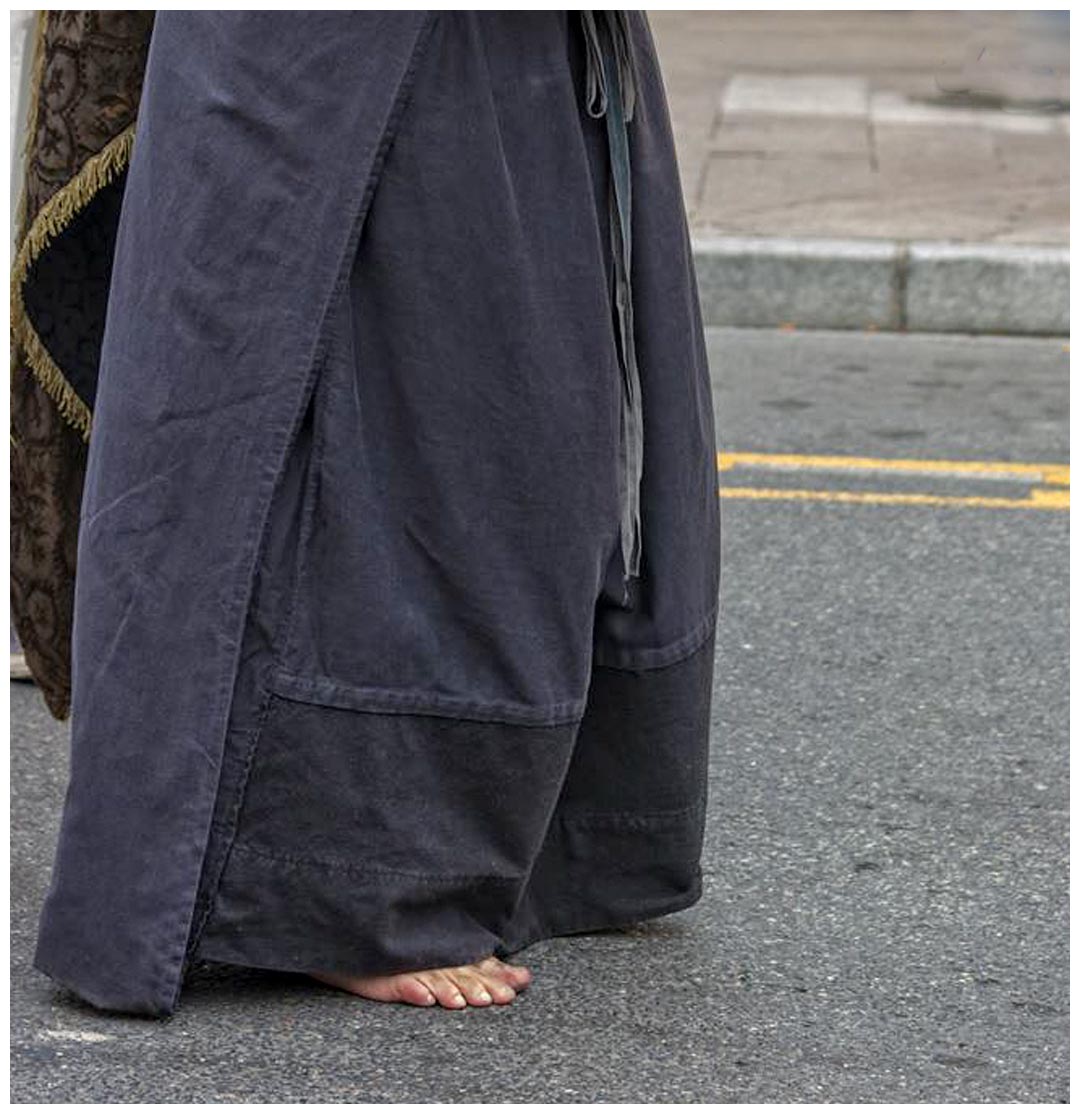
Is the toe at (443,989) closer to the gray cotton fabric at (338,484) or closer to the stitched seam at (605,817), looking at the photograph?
the gray cotton fabric at (338,484)

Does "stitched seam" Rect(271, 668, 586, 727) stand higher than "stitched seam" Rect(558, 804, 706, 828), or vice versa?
"stitched seam" Rect(271, 668, 586, 727)

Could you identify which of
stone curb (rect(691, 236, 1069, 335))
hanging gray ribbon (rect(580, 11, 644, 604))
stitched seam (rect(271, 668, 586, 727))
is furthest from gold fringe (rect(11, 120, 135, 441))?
stone curb (rect(691, 236, 1069, 335))

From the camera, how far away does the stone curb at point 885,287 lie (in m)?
7.11

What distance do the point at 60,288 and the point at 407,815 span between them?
84 cm

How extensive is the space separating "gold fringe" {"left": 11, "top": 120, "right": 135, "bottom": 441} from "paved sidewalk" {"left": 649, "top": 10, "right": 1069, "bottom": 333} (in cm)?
429

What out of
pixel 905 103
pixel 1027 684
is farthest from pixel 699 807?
pixel 905 103

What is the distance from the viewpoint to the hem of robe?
2496 mm

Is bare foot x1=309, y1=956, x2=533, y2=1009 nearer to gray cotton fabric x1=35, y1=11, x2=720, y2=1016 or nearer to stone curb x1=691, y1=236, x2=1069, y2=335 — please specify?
gray cotton fabric x1=35, y1=11, x2=720, y2=1016

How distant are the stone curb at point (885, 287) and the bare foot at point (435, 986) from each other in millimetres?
4624

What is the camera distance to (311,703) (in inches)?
97.4

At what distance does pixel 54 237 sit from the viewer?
114 inches

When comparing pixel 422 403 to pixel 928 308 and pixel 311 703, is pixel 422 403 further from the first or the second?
pixel 928 308

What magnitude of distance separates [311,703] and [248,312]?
1.27ft

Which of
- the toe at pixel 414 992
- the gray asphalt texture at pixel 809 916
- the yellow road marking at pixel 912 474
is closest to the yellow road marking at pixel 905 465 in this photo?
the yellow road marking at pixel 912 474
